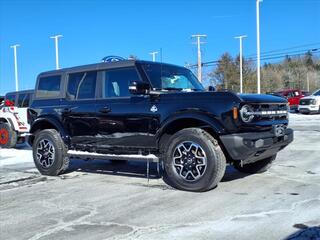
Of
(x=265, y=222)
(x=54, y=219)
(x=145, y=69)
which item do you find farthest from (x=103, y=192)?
(x=265, y=222)

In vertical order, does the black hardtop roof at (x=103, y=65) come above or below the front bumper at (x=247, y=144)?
above

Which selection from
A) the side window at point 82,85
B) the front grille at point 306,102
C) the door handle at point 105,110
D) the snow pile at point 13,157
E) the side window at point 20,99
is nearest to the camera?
the door handle at point 105,110

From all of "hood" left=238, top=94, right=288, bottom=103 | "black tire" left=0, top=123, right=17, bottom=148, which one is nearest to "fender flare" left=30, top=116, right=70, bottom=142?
"hood" left=238, top=94, right=288, bottom=103

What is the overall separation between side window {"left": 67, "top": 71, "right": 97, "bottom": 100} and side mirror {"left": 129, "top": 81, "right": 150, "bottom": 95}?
1.34m

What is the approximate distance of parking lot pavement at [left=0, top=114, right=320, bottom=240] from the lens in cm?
480

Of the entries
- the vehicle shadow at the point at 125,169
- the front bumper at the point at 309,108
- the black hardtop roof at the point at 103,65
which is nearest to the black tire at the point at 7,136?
the vehicle shadow at the point at 125,169

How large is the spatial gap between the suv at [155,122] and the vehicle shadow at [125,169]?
0.35 m

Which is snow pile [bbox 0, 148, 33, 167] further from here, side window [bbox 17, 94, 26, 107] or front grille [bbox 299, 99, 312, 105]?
front grille [bbox 299, 99, 312, 105]

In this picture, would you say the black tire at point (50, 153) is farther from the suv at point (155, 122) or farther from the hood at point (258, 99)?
the hood at point (258, 99)

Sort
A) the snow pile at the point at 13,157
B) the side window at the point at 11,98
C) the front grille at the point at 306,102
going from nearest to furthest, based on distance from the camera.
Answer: the snow pile at the point at 13,157, the side window at the point at 11,98, the front grille at the point at 306,102

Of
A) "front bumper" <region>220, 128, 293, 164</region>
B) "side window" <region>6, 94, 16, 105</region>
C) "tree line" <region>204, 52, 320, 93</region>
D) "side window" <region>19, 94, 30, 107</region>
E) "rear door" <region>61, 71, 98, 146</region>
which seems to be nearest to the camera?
"front bumper" <region>220, 128, 293, 164</region>

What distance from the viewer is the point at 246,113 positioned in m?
6.28

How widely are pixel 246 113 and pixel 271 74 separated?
99.4m

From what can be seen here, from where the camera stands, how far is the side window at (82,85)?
8062 millimetres
